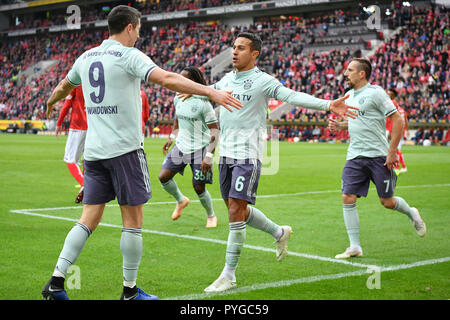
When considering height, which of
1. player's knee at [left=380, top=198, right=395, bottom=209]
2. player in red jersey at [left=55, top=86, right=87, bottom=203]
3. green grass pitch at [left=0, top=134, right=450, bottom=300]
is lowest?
green grass pitch at [left=0, top=134, right=450, bottom=300]

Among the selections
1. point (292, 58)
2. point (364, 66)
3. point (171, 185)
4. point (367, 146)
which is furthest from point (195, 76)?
point (292, 58)

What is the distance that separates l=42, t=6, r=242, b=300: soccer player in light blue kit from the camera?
4.51m

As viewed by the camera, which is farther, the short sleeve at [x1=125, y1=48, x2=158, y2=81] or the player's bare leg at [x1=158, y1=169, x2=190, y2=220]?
the player's bare leg at [x1=158, y1=169, x2=190, y2=220]

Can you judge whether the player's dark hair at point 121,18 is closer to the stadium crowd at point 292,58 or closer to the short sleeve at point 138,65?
the short sleeve at point 138,65

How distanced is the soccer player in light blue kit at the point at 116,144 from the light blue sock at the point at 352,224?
292 cm

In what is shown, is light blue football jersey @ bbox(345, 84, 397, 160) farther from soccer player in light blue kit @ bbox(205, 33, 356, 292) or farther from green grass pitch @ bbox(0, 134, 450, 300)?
soccer player in light blue kit @ bbox(205, 33, 356, 292)

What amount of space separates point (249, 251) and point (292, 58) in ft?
145

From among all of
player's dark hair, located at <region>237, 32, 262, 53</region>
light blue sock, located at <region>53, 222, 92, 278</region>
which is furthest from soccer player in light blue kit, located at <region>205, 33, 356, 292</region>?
light blue sock, located at <region>53, 222, 92, 278</region>

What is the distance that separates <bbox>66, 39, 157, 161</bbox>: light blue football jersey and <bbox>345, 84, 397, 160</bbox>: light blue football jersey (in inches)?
130

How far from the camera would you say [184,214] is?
31.9ft

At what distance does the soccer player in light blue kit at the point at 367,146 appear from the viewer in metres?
6.88

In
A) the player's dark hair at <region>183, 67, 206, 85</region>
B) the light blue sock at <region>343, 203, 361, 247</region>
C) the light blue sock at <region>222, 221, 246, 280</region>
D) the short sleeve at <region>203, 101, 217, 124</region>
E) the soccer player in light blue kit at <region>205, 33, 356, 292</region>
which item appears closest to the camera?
the light blue sock at <region>222, 221, 246, 280</region>
